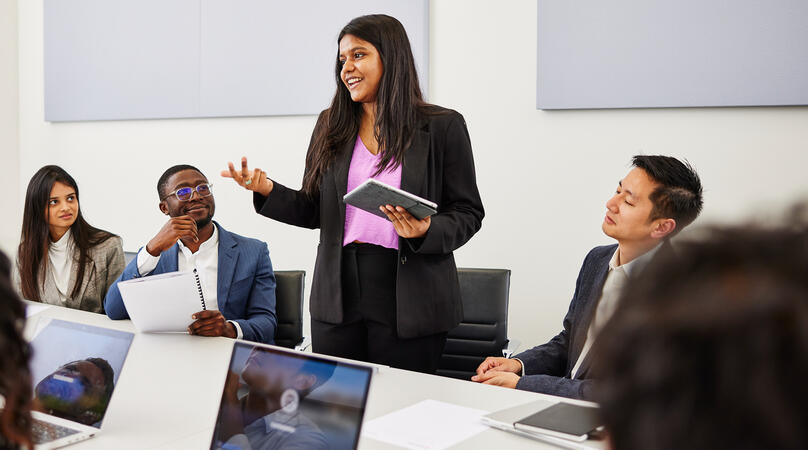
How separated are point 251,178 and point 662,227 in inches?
49.5

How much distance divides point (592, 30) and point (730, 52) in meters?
0.59

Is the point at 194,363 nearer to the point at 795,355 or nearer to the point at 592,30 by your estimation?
the point at 795,355

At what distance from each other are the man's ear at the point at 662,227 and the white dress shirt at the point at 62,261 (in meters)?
2.36

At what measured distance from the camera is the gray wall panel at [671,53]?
2840mm

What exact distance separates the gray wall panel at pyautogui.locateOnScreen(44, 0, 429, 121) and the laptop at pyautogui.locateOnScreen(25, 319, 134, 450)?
7.80ft

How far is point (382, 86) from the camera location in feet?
7.25

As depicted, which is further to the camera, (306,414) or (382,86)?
(382,86)

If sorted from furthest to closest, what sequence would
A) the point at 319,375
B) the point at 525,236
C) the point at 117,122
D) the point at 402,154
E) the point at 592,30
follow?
the point at 117,122
the point at 525,236
the point at 592,30
the point at 402,154
the point at 319,375

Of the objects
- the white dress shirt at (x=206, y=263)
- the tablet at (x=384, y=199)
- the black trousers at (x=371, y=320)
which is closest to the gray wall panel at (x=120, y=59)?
the white dress shirt at (x=206, y=263)

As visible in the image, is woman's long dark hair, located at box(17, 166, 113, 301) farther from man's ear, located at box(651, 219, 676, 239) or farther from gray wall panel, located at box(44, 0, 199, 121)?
man's ear, located at box(651, 219, 676, 239)

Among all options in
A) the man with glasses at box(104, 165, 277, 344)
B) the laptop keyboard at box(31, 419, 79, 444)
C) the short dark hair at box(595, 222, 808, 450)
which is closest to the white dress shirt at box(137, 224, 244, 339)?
the man with glasses at box(104, 165, 277, 344)

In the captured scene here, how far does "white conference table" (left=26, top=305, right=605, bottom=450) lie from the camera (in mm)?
1428

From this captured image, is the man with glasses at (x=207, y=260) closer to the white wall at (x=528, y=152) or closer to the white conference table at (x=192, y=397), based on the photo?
the white conference table at (x=192, y=397)

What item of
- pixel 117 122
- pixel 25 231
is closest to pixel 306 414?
pixel 25 231
